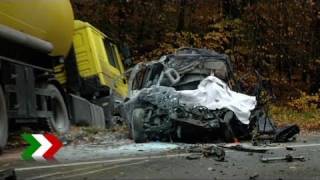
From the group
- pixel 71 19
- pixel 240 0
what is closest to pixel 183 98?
pixel 71 19

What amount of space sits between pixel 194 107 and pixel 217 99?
56cm

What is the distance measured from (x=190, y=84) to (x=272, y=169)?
467 centimetres

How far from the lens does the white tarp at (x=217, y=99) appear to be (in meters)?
11.3

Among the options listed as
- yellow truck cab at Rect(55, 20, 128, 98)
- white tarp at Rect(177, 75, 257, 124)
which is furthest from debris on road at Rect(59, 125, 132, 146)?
yellow truck cab at Rect(55, 20, 128, 98)

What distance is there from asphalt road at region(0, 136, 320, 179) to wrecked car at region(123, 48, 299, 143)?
1.31 metres

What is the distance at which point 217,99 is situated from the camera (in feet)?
37.7

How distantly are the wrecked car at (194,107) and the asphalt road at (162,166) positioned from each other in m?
1.31

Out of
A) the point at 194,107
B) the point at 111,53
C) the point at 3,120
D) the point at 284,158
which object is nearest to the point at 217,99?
the point at 194,107

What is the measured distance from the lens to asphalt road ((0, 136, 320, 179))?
7078 millimetres

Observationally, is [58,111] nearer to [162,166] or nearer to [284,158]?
[162,166]

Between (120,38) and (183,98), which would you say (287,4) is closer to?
(120,38)

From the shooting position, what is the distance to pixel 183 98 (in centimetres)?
1134

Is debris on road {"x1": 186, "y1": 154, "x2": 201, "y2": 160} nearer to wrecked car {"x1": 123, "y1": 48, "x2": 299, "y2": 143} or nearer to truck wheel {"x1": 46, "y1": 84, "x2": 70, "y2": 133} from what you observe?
wrecked car {"x1": 123, "y1": 48, "x2": 299, "y2": 143}

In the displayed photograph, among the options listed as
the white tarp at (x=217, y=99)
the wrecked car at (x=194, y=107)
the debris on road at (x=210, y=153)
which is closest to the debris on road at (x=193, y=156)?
the debris on road at (x=210, y=153)
